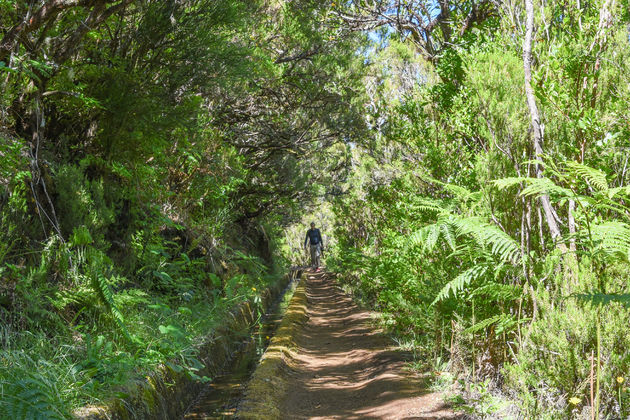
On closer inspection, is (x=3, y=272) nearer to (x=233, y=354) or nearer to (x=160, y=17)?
(x=160, y=17)

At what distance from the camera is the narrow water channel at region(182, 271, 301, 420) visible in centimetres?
490

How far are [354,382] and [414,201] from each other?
2.23m

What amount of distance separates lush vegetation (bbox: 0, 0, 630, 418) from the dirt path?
36 centimetres

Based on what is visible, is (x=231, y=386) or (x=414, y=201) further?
(x=231, y=386)

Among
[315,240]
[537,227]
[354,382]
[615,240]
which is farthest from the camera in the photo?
[315,240]

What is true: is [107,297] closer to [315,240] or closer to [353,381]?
[353,381]

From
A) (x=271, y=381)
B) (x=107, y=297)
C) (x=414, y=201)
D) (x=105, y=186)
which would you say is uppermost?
(x=105, y=186)

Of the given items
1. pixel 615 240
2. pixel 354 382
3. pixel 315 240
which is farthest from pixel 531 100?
pixel 315 240

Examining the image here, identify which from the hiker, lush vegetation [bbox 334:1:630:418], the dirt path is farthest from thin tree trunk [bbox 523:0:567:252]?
Answer: the hiker

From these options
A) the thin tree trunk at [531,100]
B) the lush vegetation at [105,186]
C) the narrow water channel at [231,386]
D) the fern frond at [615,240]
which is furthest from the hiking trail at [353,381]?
the thin tree trunk at [531,100]

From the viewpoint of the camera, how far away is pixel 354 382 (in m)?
5.79

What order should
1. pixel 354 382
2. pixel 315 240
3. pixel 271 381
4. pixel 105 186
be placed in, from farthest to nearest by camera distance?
pixel 315 240
pixel 105 186
pixel 354 382
pixel 271 381

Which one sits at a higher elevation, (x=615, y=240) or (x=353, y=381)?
(x=615, y=240)

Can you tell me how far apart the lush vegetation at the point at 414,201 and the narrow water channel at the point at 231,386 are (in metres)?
0.59
